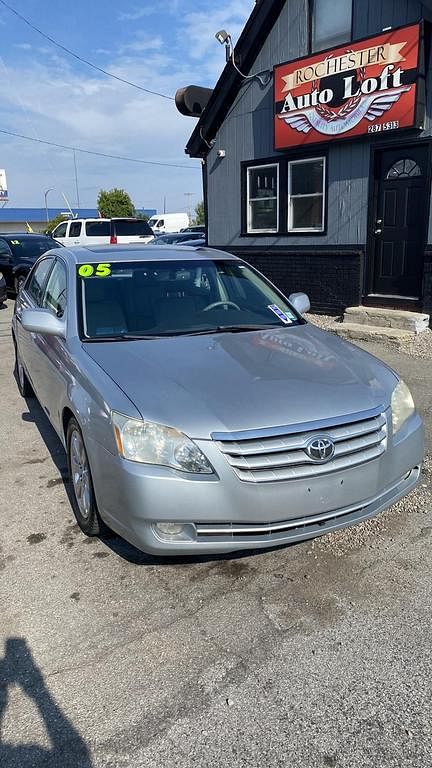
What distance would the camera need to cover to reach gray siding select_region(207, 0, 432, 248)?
9.09 meters

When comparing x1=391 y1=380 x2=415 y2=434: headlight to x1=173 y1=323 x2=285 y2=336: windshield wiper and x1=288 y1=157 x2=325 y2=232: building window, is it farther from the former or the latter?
x1=288 y1=157 x2=325 y2=232: building window

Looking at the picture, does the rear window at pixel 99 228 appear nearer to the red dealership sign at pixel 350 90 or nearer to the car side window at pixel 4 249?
the car side window at pixel 4 249

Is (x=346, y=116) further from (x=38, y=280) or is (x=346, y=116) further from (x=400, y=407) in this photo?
(x=400, y=407)

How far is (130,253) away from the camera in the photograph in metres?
4.39

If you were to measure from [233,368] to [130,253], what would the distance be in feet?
5.55

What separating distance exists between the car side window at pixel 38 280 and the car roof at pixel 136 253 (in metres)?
0.27

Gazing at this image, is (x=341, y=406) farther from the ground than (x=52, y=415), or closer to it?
farther from the ground

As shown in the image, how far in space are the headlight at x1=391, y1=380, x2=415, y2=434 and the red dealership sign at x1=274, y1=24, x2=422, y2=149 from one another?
660cm

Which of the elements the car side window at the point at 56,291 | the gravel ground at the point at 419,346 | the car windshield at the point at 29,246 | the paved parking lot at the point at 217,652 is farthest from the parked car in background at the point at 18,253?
the paved parking lot at the point at 217,652

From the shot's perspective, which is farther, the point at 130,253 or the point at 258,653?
the point at 130,253

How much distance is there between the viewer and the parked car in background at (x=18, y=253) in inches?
554

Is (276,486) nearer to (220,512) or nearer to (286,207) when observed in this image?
(220,512)

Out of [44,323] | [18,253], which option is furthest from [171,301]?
[18,253]

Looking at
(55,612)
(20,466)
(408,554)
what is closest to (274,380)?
(408,554)
